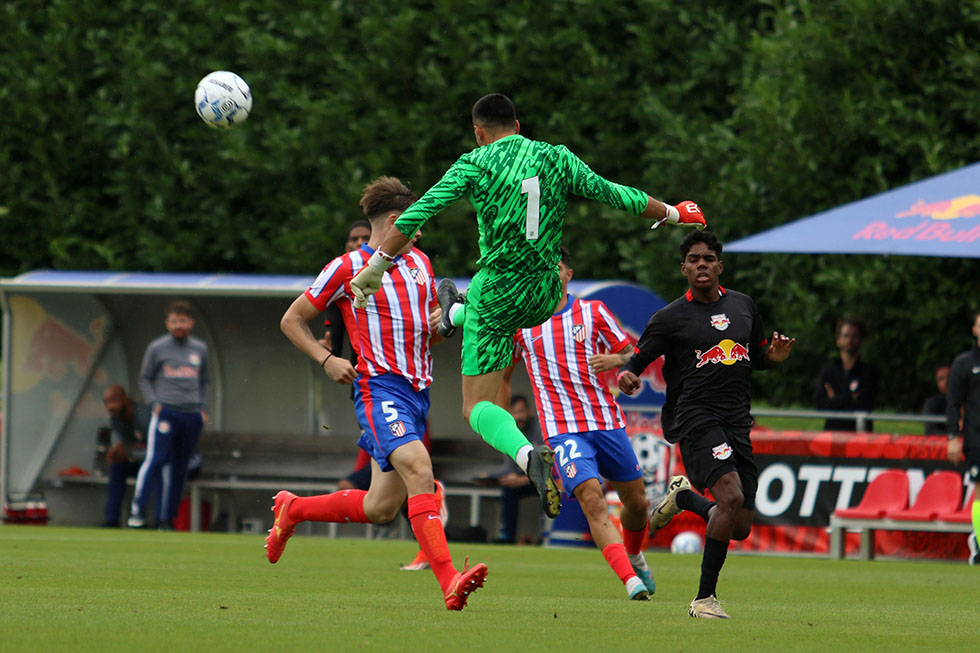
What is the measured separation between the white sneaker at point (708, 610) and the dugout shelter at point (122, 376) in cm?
1036

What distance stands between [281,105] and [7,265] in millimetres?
5314

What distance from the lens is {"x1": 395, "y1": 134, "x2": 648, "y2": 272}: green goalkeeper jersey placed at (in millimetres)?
7691

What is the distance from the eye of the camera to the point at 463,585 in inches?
287

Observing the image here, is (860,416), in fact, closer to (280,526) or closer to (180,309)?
(180,309)

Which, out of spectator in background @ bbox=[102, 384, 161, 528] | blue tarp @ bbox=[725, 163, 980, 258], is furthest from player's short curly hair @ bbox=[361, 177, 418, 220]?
spectator in background @ bbox=[102, 384, 161, 528]

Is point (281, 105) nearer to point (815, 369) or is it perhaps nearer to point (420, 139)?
point (420, 139)

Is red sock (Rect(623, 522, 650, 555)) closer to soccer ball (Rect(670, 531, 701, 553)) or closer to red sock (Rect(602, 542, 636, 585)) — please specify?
red sock (Rect(602, 542, 636, 585))

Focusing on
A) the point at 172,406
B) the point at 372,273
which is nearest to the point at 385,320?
the point at 372,273

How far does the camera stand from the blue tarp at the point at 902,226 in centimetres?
1338

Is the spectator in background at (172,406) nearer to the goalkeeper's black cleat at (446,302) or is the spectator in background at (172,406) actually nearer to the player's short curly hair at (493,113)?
the goalkeeper's black cleat at (446,302)

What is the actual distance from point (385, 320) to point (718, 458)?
1.90m

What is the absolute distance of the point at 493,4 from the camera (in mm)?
→ 21656

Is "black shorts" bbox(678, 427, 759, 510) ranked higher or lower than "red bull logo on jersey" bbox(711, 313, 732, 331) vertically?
lower

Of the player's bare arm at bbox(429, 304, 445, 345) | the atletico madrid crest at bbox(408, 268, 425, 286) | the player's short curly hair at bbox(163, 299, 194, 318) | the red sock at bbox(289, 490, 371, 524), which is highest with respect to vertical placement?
the player's short curly hair at bbox(163, 299, 194, 318)
